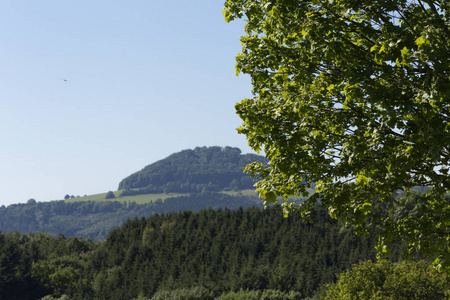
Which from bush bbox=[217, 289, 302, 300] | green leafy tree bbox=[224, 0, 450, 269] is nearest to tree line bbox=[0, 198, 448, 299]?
bush bbox=[217, 289, 302, 300]

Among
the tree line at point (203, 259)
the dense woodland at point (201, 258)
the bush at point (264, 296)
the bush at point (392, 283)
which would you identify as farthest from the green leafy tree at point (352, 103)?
the dense woodland at point (201, 258)

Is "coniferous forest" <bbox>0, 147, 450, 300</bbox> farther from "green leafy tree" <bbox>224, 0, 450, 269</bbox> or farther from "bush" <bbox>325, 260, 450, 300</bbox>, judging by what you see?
"green leafy tree" <bbox>224, 0, 450, 269</bbox>

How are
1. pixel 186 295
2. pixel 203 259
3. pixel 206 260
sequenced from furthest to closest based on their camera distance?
pixel 203 259 < pixel 206 260 < pixel 186 295

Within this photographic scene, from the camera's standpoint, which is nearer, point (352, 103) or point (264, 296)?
point (352, 103)

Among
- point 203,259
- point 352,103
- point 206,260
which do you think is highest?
point 352,103

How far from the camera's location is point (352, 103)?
14.2 meters

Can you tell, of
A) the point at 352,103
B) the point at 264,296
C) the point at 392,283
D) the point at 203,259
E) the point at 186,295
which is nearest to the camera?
the point at 352,103

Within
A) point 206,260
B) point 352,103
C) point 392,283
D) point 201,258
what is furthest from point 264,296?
point 352,103

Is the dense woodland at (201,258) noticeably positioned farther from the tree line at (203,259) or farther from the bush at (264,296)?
the bush at (264,296)

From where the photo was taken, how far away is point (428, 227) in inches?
564

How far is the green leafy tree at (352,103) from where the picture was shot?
1203 cm

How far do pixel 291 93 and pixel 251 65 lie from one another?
5.71ft

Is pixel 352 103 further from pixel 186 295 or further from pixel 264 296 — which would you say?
pixel 186 295

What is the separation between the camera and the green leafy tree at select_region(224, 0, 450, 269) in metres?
12.0
